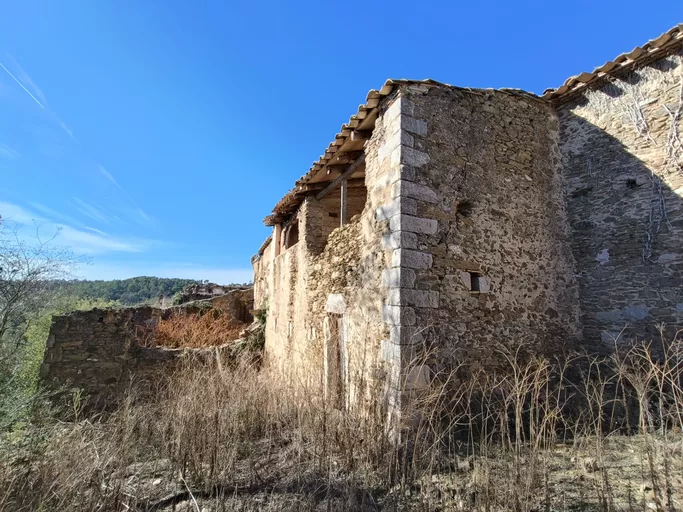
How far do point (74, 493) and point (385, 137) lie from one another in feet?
15.7

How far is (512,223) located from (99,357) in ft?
30.5

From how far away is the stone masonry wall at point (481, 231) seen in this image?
436 cm

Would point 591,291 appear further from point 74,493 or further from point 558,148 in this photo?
point 74,493

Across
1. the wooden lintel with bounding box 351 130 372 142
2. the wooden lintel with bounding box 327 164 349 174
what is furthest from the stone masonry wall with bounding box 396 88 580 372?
the wooden lintel with bounding box 327 164 349 174

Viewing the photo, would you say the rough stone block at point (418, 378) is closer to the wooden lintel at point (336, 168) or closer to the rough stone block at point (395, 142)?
the rough stone block at point (395, 142)

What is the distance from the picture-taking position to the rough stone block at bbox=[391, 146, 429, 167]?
4.50 metres

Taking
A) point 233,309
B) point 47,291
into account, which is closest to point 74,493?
point 47,291

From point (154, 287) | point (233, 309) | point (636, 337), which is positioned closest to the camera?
point (636, 337)

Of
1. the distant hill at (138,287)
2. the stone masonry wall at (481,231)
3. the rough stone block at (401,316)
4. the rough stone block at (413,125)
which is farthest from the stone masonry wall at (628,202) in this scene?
the distant hill at (138,287)

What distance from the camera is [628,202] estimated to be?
5070 mm

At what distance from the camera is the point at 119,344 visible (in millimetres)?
8977

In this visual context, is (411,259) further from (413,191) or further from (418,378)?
(418,378)

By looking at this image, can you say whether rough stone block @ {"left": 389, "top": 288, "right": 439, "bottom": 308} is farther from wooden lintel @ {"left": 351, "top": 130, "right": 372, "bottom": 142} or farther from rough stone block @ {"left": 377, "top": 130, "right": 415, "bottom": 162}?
wooden lintel @ {"left": 351, "top": 130, "right": 372, "bottom": 142}

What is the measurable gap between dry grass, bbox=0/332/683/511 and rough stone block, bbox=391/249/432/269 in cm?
127
